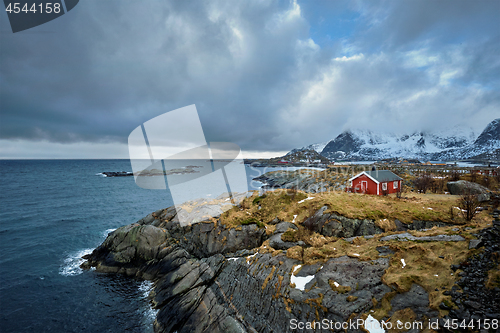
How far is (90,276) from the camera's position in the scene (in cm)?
2034

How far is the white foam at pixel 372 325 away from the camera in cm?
737

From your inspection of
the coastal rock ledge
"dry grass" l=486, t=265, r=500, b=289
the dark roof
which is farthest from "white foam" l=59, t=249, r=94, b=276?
the dark roof

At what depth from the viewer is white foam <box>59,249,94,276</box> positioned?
20875mm

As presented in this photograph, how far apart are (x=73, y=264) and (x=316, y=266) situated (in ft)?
89.6

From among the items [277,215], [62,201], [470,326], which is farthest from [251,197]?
[62,201]

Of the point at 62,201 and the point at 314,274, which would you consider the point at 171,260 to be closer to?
the point at 314,274

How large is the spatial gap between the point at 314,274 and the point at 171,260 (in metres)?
14.7

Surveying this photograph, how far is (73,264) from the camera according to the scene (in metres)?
22.5

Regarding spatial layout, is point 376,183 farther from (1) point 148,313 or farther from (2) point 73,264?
(2) point 73,264

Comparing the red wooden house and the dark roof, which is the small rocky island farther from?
the dark roof

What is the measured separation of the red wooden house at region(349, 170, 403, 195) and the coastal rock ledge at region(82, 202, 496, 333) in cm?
1947

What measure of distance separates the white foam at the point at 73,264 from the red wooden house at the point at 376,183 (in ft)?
127

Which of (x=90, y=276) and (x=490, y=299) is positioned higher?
(x=490, y=299)

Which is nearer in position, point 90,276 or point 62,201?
point 90,276
